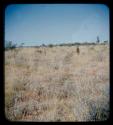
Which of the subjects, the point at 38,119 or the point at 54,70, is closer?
the point at 38,119

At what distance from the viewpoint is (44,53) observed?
3.89 metres

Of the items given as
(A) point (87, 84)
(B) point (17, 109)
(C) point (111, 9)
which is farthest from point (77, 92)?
(C) point (111, 9)

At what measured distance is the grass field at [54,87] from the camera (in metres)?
3.19

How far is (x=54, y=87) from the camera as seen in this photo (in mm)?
3488

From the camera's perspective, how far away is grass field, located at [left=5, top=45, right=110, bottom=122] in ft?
10.5

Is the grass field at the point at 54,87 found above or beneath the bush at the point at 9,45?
beneath

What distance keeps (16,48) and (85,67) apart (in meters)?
0.74

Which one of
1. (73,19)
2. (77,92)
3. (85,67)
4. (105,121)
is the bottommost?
(105,121)

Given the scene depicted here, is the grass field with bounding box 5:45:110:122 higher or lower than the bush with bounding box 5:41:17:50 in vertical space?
lower

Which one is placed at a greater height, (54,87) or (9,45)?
(9,45)

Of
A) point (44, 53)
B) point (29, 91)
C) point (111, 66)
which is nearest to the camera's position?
point (111, 66)

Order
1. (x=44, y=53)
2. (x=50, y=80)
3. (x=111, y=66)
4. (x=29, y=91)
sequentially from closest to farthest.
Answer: (x=111, y=66)
(x=29, y=91)
(x=50, y=80)
(x=44, y=53)

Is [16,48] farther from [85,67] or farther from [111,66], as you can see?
[111,66]

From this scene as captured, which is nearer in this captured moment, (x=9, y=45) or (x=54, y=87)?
(x=9, y=45)
